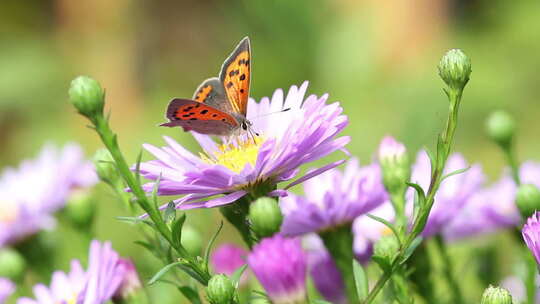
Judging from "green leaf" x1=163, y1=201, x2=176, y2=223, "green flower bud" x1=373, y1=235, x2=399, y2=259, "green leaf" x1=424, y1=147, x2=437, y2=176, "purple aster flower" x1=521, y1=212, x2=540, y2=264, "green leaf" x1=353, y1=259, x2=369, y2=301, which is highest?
"green leaf" x1=424, y1=147, x2=437, y2=176

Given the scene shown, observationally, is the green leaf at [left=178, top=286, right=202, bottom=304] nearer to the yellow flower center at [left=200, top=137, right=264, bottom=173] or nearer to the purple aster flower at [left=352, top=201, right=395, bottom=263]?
the yellow flower center at [left=200, top=137, right=264, bottom=173]

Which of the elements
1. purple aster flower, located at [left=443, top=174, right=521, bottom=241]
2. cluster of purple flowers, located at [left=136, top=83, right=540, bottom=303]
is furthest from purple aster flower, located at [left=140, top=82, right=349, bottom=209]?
purple aster flower, located at [left=443, top=174, right=521, bottom=241]

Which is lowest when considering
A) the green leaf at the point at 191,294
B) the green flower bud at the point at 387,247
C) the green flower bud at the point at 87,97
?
the green leaf at the point at 191,294

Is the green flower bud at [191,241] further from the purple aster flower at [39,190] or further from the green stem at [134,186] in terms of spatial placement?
the purple aster flower at [39,190]

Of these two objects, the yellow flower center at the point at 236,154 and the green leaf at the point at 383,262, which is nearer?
the green leaf at the point at 383,262

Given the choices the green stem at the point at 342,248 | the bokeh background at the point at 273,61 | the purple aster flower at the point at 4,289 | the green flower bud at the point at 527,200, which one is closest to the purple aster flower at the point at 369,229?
the green stem at the point at 342,248

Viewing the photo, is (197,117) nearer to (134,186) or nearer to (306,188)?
(134,186)

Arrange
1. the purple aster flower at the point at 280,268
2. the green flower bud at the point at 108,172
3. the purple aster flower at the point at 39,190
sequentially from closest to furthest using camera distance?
the purple aster flower at the point at 280,268 < the green flower bud at the point at 108,172 < the purple aster flower at the point at 39,190

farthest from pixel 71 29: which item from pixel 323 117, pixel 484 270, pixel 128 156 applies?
pixel 323 117

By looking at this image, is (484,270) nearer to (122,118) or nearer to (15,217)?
(15,217)
